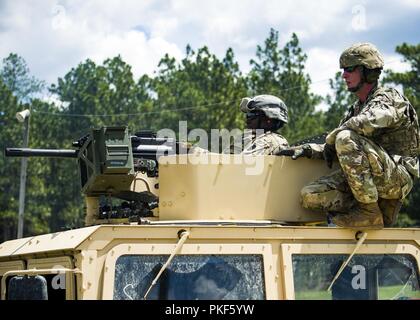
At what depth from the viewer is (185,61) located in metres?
49.2

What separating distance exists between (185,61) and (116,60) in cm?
478

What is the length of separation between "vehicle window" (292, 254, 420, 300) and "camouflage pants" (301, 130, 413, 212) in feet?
1.41

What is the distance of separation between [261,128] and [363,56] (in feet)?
3.85

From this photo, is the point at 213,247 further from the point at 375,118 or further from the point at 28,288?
the point at 375,118

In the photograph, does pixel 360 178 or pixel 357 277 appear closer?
pixel 357 277

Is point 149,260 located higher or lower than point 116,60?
lower

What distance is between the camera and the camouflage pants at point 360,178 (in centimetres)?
677

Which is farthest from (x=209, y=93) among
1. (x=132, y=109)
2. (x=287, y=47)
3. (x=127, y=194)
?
(x=127, y=194)

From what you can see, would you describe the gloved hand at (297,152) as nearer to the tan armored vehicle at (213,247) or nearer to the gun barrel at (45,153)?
the tan armored vehicle at (213,247)

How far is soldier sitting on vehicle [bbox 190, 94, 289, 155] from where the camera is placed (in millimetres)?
7684

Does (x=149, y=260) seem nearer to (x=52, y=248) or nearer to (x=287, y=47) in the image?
(x=52, y=248)

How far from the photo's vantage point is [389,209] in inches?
277

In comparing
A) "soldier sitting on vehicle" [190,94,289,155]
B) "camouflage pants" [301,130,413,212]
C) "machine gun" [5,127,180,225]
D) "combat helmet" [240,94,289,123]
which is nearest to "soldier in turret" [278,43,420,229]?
"camouflage pants" [301,130,413,212]

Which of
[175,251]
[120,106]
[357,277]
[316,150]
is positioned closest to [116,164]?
[175,251]
